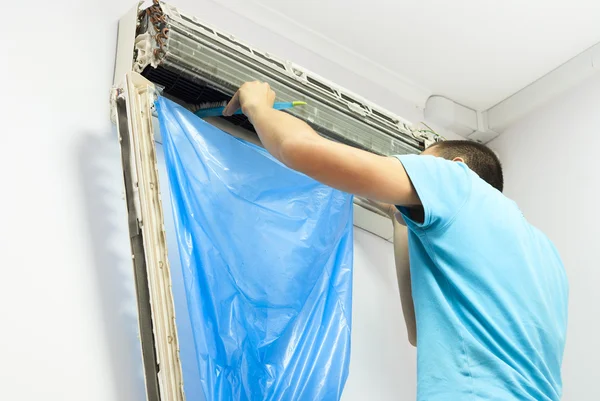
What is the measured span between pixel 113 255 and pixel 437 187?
0.69 m

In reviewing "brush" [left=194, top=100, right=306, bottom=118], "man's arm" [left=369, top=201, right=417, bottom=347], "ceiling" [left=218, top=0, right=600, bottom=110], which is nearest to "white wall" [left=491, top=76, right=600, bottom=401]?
"ceiling" [left=218, top=0, right=600, bottom=110]

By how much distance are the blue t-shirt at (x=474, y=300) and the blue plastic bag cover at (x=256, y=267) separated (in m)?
0.31

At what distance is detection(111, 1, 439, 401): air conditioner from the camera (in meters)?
1.37

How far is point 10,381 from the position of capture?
132 cm

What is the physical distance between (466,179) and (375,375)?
786 mm

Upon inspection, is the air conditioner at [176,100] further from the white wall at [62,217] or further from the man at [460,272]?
the man at [460,272]

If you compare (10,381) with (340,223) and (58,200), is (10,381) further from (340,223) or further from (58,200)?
(340,223)

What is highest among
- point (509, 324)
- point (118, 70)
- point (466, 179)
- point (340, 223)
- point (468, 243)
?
point (118, 70)

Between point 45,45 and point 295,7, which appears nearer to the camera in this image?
point 45,45

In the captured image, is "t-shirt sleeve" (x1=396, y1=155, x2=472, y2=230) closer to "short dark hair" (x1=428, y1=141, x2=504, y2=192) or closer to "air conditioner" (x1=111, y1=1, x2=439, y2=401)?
"short dark hair" (x1=428, y1=141, x2=504, y2=192)

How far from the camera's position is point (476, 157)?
5.04 feet

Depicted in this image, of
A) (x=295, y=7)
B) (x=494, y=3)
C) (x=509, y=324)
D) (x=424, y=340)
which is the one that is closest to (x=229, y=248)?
(x=424, y=340)

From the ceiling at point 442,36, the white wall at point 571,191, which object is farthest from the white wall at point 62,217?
the white wall at point 571,191

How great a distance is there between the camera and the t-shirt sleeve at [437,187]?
1.22m
